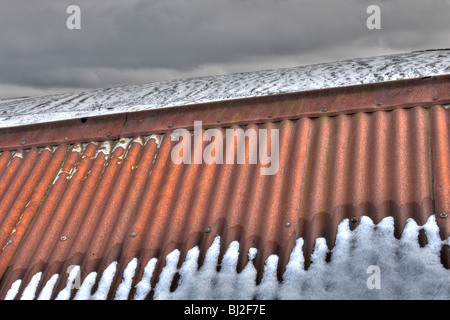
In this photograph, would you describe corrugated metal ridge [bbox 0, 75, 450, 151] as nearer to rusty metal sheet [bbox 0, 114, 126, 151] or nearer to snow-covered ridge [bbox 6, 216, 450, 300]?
rusty metal sheet [bbox 0, 114, 126, 151]

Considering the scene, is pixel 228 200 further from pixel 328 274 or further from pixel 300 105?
pixel 300 105

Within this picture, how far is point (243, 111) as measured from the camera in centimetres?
372

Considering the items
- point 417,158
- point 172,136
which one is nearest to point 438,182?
point 417,158

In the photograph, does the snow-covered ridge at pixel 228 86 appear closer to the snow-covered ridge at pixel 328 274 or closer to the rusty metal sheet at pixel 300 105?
the rusty metal sheet at pixel 300 105

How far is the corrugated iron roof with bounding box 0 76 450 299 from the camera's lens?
2.78 m

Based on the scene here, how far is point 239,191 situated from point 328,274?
848 millimetres

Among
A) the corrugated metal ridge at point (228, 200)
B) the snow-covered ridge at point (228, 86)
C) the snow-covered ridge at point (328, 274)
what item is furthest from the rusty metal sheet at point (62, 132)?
the snow-covered ridge at point (328, 274)

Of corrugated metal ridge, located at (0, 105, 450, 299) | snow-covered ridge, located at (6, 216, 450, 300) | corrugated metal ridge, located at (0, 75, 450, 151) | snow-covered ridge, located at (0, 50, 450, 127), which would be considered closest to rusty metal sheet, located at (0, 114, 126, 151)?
corrugated metal ridge, located at (0, 75, 450, 151)

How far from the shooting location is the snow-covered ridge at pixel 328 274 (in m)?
2.34

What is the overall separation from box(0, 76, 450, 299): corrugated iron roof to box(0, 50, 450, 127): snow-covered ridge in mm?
218

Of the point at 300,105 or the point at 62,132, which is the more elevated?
the point at 300,105

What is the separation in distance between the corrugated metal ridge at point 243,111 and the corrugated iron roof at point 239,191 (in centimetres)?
1

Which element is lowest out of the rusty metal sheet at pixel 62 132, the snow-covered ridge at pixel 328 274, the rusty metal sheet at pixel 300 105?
the snow-covered ridge at pixel 328 274

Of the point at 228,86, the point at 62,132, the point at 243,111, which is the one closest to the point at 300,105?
the point at 243,111
